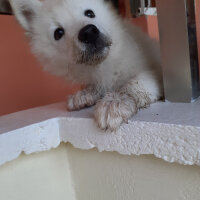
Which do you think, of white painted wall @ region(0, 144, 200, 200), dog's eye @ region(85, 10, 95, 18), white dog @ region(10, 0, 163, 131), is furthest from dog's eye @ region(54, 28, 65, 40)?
white painted wall @ region(0, 144, 200, 200)

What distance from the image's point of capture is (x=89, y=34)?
3.46ft

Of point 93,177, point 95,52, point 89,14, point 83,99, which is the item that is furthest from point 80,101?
point 89,14

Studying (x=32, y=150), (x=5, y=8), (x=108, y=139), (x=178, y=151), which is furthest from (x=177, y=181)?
(x=5, y=8)

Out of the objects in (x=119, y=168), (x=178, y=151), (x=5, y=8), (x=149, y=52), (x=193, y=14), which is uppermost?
(x=5, y=8)

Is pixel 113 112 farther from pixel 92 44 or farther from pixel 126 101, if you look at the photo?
pixel 92 44

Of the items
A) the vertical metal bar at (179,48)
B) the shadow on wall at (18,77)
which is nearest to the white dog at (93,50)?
the vertical metal bar at (179,48)

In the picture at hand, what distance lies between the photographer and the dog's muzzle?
3.48ft

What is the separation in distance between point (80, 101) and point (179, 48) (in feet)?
1.62

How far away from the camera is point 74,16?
3.94 feet

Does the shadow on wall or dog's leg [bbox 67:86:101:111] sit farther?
the shadow on wall

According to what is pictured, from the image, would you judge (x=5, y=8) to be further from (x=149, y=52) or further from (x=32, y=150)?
(x=32, y=150)

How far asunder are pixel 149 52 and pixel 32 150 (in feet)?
2.42

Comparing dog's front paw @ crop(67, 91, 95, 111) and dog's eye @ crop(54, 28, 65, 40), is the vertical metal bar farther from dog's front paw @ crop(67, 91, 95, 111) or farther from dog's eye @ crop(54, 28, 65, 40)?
dog's eye @ crop(54, 28, 65, 40)

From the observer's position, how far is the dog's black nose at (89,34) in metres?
1.05
